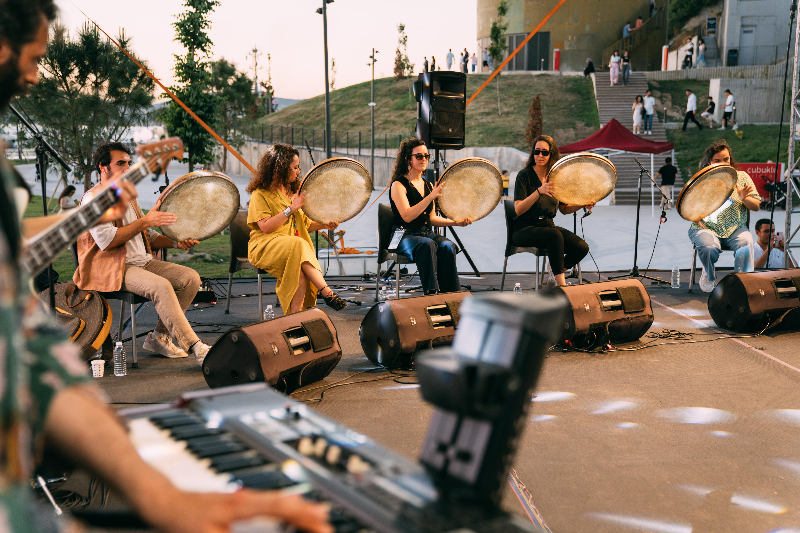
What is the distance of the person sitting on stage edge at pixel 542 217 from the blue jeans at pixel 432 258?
0.67 meters

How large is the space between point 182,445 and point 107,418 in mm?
252

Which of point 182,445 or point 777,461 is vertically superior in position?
point 182,445

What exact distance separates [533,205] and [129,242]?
3.02 meters

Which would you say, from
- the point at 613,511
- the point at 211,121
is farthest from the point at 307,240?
the point at 211,121

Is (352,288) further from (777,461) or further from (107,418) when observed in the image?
(107,418)

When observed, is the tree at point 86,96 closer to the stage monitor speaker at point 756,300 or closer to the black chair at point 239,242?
the black chair at point 239,242

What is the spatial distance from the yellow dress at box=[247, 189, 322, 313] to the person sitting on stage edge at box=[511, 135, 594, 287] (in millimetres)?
1770

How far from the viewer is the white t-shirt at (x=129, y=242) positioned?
11.8 ft

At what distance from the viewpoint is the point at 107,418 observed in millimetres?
737

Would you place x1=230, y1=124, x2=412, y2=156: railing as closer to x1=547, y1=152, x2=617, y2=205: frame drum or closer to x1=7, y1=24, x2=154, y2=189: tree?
x1=7, y1=24, x2=154, y2=189: tree

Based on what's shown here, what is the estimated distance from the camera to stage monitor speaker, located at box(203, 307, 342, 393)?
3117mm

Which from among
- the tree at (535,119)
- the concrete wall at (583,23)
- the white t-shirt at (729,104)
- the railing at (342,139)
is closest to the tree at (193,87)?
the railing at (342,139)

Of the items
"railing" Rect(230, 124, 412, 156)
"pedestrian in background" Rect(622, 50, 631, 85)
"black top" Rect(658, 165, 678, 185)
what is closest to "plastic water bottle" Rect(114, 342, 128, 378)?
"black top" Rect(658, 165, 678, 185)

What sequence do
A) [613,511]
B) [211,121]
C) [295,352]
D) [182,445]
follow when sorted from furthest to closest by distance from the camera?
1. [211,121]
2. [295,352]
3. [613,511]
4. [182,445]
